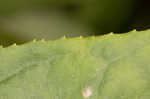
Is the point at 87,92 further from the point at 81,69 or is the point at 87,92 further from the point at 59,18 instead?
the point at 59,18

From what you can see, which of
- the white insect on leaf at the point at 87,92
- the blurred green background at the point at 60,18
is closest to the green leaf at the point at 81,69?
the white insect on leaf at the point at 87,92

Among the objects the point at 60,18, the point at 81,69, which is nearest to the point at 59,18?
the point at 60,18

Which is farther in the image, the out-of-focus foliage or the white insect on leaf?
the out-of-focus foliage

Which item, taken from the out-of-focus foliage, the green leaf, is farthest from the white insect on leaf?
the out-of-focus foliage

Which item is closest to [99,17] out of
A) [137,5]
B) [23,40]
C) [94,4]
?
[94,4]

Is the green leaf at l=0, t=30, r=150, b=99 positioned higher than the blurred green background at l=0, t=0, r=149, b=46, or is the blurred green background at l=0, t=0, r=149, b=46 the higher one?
the blurred green background at l=0, t=0, r=149, b=46

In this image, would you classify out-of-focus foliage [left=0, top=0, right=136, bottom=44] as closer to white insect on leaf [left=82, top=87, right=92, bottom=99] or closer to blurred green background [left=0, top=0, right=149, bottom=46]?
blurred green background [left=0, top=0, right=149, bottom=46]

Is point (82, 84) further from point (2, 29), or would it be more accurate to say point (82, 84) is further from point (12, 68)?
point (2, 29)
